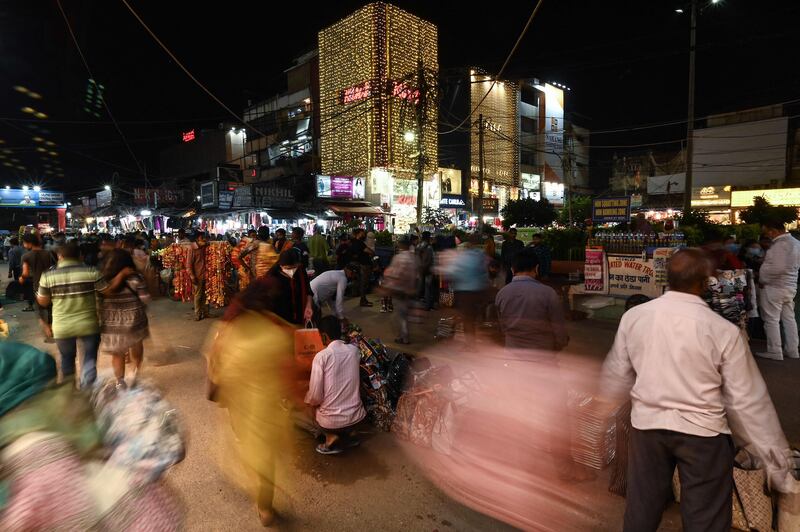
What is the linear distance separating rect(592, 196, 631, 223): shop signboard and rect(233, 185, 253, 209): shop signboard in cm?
1446

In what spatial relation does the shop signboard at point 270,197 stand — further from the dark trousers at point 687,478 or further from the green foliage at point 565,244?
the dark trousers at point 687,478

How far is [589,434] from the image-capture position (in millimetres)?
3561

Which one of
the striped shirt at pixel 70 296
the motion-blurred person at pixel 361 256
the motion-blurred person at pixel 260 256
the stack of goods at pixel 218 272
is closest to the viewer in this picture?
the striped shirt at pixel 70 296

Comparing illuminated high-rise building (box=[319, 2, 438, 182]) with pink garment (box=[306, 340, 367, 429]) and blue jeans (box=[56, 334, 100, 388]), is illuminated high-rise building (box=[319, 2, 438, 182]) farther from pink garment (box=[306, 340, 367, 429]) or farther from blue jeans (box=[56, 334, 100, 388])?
pink garment (box=[306, 340, 367, 429])

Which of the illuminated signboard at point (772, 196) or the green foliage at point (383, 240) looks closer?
the green foliage at point (383, 240)

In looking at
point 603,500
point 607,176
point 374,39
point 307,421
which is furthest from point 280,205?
point 607,176

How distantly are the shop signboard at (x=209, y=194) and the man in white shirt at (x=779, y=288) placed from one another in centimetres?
1886

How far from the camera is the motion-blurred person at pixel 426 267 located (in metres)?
9.66

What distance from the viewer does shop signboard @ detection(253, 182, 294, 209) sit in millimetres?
19547

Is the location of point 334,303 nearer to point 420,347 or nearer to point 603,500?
point 420,347

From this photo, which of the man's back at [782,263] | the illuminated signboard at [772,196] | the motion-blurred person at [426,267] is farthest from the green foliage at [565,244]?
the illuminated signboard at [772,196]

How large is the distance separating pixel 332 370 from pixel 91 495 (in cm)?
240

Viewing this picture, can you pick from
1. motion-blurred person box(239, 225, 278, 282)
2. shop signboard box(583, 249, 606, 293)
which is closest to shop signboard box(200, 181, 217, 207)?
motion-blurred person box(239, 225, 278, 282)

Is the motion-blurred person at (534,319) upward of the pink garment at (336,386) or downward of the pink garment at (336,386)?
upward
